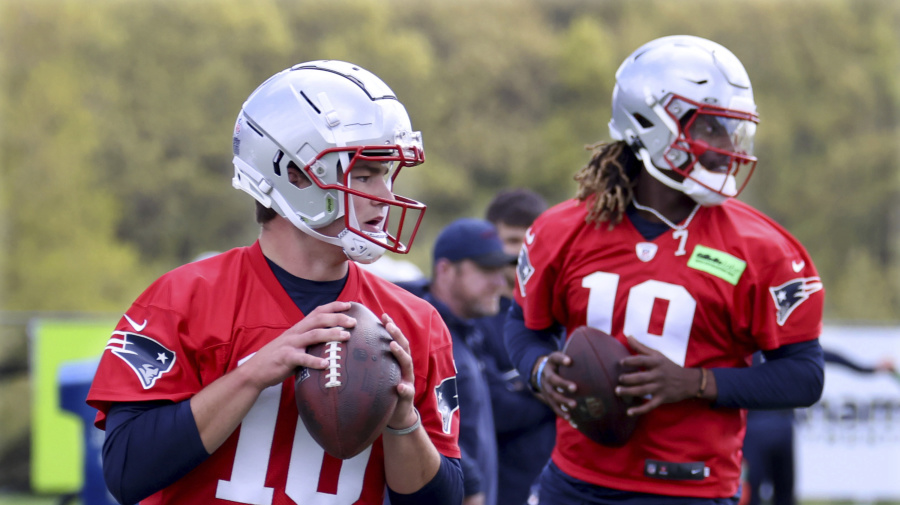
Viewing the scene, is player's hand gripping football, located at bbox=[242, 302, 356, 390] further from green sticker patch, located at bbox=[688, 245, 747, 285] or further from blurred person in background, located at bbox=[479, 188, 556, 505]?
blurred person in background, located at bbox=[479, 188, 556, 505]

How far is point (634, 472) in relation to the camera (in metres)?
3.18

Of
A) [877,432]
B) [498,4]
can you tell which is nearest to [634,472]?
[877,432]

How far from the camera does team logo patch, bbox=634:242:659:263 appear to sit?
327cm

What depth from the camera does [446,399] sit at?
7.97ft

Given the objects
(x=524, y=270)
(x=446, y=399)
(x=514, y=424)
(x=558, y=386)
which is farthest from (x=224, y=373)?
(x=514, y=424)

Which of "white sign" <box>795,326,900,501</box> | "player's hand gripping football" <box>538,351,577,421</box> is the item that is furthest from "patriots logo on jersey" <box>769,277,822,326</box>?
"white sign" <box>795,326,900,501</box>

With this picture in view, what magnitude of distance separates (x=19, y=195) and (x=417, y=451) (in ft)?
56.6

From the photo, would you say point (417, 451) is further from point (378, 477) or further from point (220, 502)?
point (220, 502)

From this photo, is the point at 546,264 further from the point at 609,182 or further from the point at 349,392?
the point at 349,392

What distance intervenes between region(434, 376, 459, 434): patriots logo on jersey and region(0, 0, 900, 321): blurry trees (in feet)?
50.7

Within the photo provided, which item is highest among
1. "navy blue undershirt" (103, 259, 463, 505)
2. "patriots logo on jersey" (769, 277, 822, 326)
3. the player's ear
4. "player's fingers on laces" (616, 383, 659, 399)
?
the player's ear

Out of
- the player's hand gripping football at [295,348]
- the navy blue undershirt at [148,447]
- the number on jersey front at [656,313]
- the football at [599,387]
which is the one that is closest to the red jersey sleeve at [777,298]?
the number on jersey front at [656,313]

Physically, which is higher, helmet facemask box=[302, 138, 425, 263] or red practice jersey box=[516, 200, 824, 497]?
helmet facemask box=[302, 138, 425, 263]

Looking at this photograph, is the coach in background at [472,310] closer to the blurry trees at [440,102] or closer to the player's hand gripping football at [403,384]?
the player's hand gripping football at [403,384]
